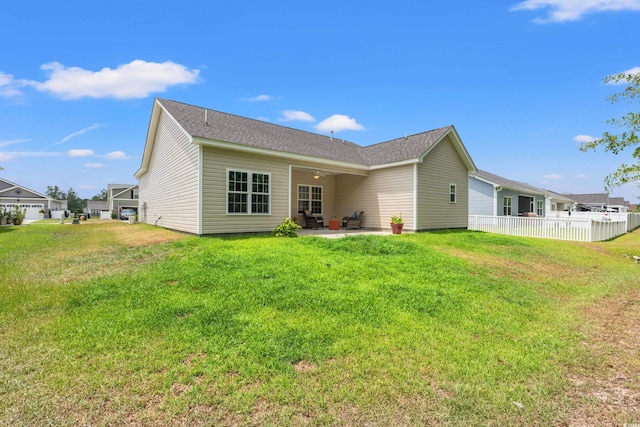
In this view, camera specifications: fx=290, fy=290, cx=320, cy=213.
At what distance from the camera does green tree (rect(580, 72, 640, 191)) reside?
8961 millimetres

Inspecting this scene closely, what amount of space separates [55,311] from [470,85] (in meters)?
17.5

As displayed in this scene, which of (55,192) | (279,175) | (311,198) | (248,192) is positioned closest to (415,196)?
(311,198)

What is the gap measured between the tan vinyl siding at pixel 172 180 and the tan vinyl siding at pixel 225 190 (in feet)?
1.64

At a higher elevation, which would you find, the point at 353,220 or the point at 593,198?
the point at 593,198

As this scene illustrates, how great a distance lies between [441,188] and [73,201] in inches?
4348

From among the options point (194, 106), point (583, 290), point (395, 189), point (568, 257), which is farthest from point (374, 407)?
point (194, 106)

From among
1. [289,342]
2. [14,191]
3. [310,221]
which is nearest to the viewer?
[289,342]

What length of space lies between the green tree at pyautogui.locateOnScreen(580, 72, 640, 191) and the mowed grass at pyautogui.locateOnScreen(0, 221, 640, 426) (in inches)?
194

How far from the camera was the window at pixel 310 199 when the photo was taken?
51.4ft

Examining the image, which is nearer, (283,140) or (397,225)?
(397,225)

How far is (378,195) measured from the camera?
587 inches

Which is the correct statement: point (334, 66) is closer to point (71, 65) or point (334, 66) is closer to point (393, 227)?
point (393, 227)

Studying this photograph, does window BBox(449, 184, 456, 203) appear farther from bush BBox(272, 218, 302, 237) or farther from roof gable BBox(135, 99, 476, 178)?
bush BBox(272, 218, 302, 237)

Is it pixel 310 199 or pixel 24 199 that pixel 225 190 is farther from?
pixel 24 199
